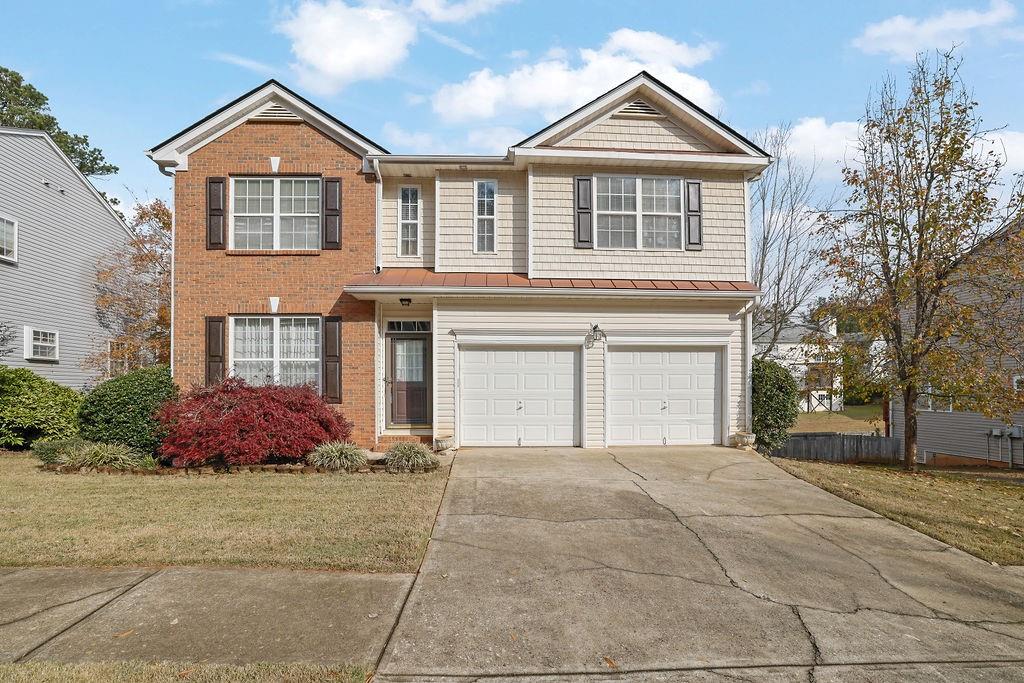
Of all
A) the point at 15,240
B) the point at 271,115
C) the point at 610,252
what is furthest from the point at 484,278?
the point at 15,240

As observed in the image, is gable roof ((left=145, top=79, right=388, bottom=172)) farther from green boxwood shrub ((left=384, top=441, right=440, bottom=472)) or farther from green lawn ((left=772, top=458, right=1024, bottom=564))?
green lawn ((left=772, top=458, right=1024, bottom=564))

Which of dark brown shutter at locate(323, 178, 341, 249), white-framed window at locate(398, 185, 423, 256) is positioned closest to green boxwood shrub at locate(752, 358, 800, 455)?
white-framed window at locate(398, 185, 423, 256)

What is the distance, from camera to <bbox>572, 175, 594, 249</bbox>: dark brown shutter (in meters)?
12.5

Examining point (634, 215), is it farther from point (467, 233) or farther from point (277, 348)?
point (277, 348)

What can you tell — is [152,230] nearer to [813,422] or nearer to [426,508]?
[426,508]

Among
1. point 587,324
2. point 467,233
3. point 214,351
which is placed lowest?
point 214,351

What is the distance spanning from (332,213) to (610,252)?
5954 millimetres

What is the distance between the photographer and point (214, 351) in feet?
39.2

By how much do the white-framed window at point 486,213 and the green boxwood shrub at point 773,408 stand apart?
650 cm

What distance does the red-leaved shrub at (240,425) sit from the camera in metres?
10.2

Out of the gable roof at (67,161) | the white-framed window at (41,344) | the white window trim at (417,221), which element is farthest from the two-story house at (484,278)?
the gable roof at (67,161)

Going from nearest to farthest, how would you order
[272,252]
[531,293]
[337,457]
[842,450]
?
[337,457] < [531,293] < [272,252] < [842,450]

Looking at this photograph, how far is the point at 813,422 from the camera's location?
2986cm

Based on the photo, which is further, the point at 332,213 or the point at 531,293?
the point at 332,213
